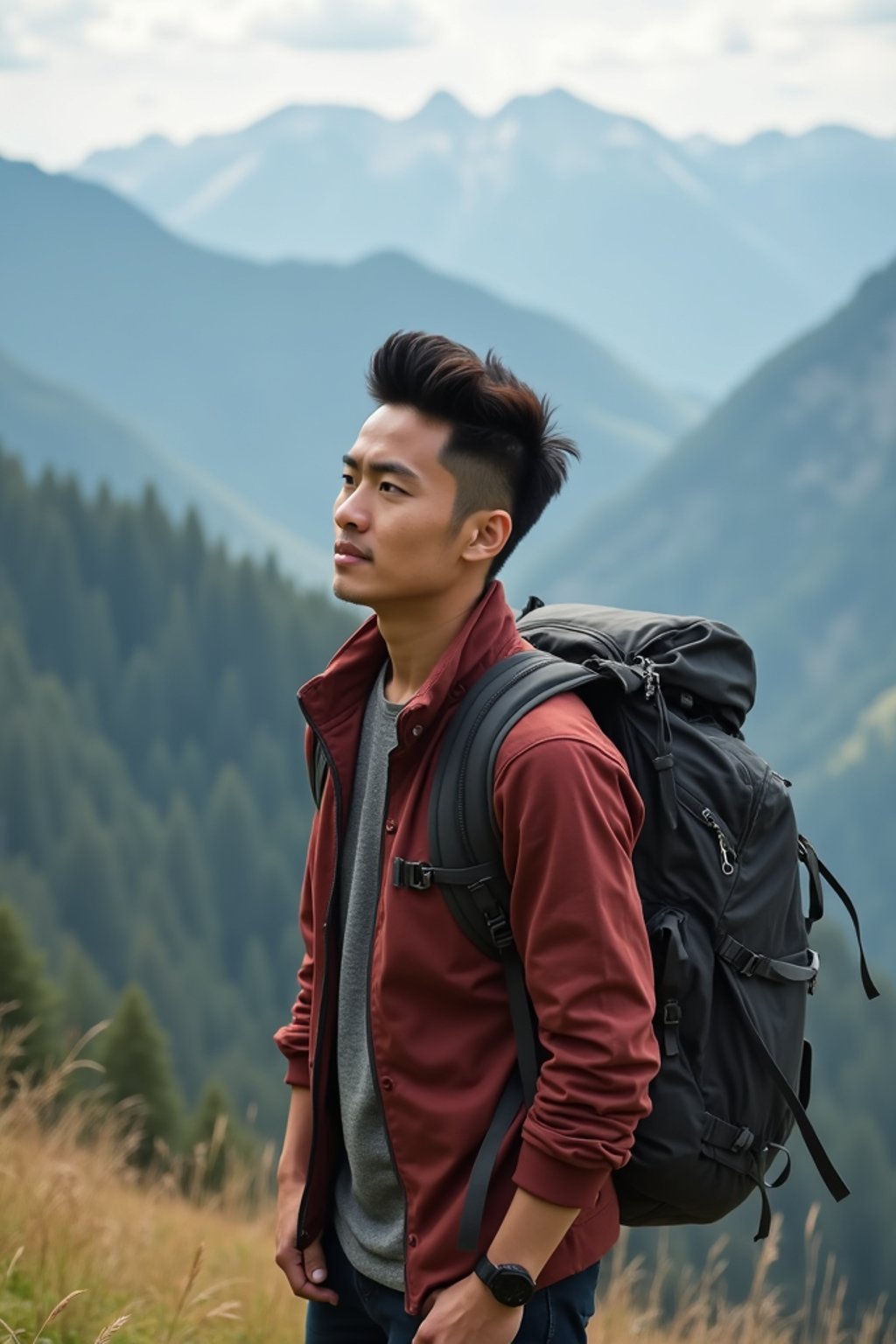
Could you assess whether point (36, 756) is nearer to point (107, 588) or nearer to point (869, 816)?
point (107, 588)

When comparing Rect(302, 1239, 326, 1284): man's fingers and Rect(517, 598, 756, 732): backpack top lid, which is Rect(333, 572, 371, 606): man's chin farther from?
Rect(302, 1239, 326, 1284): man's fingers

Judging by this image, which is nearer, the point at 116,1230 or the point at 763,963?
the point at 763,963

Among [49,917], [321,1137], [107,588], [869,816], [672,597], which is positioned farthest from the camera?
[672,597]

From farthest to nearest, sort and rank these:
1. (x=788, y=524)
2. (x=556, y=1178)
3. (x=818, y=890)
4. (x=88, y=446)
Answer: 1. (x=788, y=524)
2. (x=88, y=446)
3. (x=818, y=890)
4. (x=556, y=1178)

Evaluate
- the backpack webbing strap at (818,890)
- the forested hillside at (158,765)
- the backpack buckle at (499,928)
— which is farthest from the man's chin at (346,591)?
the forested hillside at (158,765)

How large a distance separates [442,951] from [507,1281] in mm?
427

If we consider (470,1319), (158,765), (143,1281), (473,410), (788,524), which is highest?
(788,524)

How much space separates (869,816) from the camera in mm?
109812

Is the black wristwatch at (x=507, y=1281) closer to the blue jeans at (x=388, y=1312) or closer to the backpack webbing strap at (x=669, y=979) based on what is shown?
the blue jeans at (x=388, y=1312)

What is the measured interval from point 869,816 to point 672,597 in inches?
2267

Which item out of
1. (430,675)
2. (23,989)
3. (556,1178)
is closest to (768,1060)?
(556,1178)

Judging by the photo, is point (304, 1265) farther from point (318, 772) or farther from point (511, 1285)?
point (318, 772)

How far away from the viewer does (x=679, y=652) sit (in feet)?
7.13

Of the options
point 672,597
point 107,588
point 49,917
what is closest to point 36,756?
point 49,917
